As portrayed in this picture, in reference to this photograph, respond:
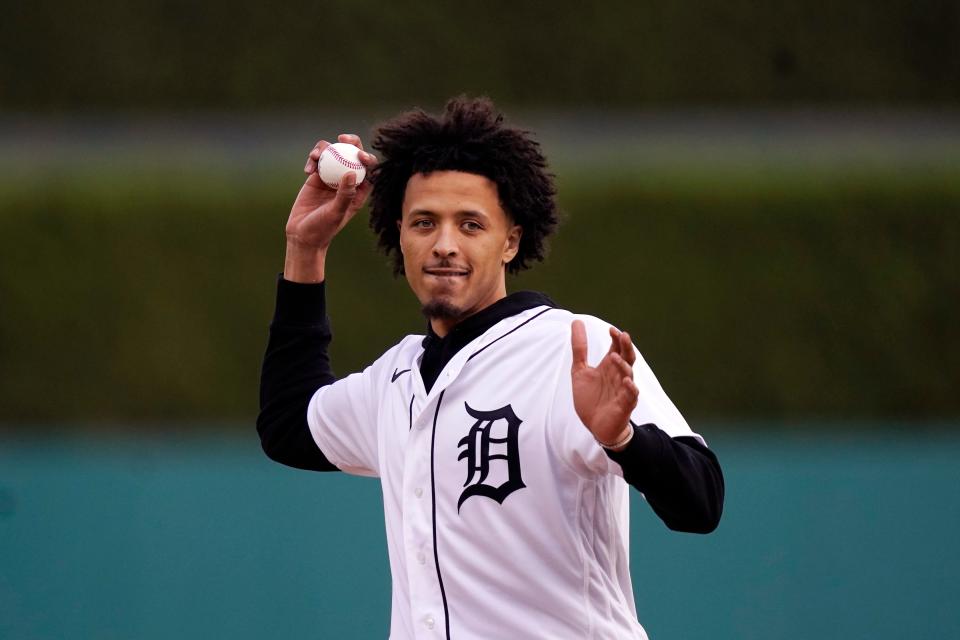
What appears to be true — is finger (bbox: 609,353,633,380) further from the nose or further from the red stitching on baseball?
the red stitching on baseball

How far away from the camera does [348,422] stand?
306 centimetres

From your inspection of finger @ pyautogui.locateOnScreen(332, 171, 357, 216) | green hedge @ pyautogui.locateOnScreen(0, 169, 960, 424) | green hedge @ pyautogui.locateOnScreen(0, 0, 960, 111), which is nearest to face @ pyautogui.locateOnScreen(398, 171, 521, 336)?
finger @ pyautogui.locateOnScreen(332, 171, 357, 216)

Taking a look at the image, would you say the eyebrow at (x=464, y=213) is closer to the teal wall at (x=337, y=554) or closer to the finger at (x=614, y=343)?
the finger at (x=614, y=343)

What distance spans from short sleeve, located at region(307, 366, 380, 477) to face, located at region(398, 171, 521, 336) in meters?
0.28

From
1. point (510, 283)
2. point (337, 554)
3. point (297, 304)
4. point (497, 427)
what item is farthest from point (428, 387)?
point (510, 283)

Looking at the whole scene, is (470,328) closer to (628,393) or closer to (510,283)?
(628,393)

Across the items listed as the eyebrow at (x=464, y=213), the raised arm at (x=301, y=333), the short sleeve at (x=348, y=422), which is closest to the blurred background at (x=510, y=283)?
the raised arm at (x=301, y=333)

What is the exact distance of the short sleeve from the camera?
3014mm

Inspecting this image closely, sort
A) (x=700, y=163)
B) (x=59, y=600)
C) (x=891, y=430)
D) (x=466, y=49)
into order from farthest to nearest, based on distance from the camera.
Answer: (x=466, y=49) < (x=700, y=163) < (x=891, y=430) < (x=59, y=600)

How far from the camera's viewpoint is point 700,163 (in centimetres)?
761

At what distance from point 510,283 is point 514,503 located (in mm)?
4643

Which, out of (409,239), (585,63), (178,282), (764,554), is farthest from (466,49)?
(409,239)

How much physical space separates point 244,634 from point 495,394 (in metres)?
3.53

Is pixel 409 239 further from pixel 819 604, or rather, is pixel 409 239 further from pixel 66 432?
pixel 66 432
